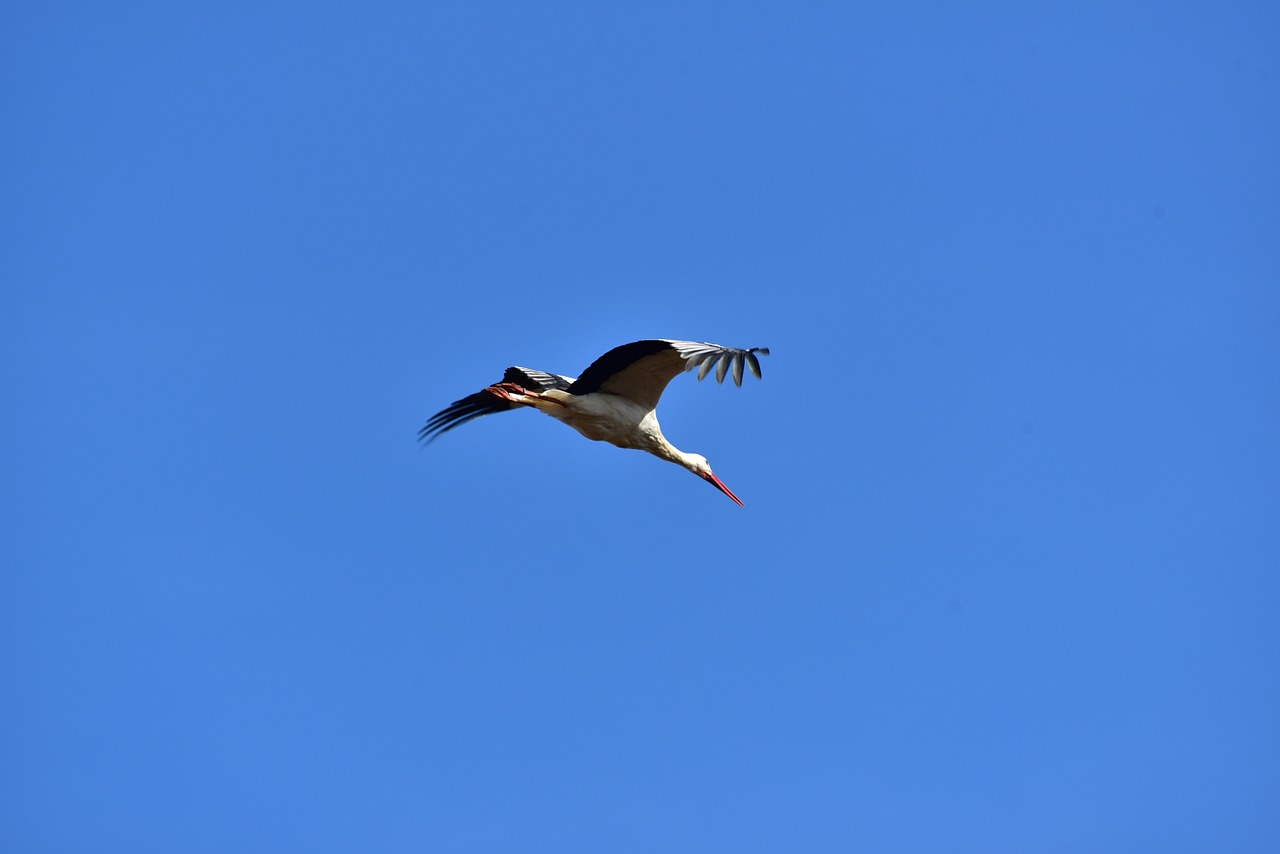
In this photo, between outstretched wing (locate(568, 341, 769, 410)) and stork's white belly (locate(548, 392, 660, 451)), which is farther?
stork's white belly (locate(548, 392, 660, 451))

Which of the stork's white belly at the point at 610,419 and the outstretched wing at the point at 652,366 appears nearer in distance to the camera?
the outstretched wing at the point at 652,366

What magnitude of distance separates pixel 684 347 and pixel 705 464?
378 centimetres

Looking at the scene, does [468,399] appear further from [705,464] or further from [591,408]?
[705,464]

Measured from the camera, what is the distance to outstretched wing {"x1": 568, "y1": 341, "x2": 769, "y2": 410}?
11.7 metres

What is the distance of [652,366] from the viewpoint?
44.1 ft

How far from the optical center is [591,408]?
14.0 metres

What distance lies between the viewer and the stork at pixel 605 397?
43.9 ft

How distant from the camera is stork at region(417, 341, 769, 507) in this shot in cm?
1338

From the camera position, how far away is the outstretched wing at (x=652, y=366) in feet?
38.3

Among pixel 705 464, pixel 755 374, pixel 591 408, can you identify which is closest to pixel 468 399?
pixel 591 408

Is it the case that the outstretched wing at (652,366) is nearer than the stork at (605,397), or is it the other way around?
the outstretched wing at (652,366)

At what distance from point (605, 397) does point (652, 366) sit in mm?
836

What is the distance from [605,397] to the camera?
14055mm

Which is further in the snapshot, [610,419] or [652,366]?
[610,419]
